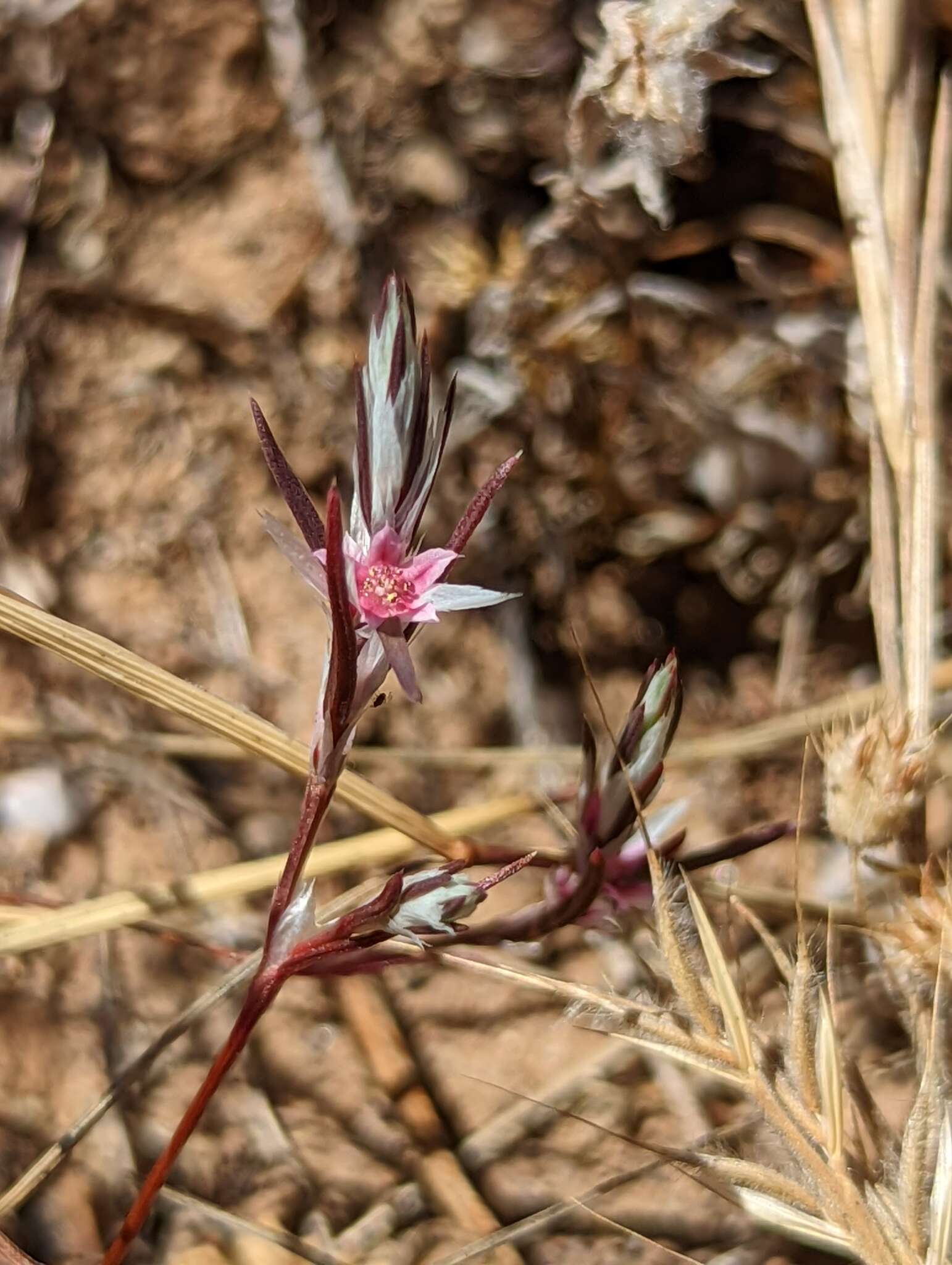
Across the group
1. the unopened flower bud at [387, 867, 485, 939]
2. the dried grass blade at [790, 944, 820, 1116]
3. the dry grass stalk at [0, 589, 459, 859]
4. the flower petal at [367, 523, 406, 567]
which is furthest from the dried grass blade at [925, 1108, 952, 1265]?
the flower petal at [367, 523, 406, 567]

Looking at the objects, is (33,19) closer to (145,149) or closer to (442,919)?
(145,149)

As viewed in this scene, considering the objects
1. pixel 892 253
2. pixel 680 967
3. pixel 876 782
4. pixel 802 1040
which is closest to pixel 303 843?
pixel 680 967

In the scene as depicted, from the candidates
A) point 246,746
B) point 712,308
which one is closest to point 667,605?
point 712,308

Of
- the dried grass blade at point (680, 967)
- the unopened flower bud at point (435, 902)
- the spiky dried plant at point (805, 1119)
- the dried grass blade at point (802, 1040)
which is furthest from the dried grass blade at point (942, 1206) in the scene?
the unopened flower bud at point (435, 902)

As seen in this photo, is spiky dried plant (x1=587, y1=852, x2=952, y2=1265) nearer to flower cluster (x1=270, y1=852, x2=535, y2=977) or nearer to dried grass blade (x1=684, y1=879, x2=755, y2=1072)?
dried grass blade (x1=684, y1=879, x2=755, y2=1072)

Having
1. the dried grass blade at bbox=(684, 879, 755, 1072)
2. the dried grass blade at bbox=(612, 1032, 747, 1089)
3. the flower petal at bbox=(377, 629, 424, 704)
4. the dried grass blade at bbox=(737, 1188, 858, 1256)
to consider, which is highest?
the flower petal at bbox=(377, 629, 424, 704)

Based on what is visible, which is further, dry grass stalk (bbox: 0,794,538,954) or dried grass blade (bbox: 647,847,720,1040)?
dry grass stalk (bbox: 0,794,538,954)

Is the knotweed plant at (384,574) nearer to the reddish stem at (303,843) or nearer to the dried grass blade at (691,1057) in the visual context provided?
the reddish stem at (303,843)
